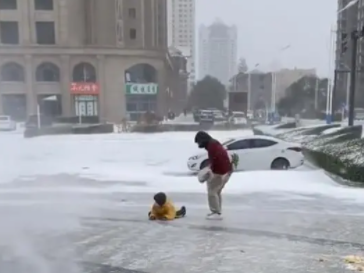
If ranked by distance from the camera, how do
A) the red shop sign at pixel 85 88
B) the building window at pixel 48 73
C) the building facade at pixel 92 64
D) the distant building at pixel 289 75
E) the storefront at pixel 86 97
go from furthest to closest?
the distant building at pixel 289 75
the storefront at pixel 86 97
the red shop sign at pixel 85 88
the building window at pixel 48 73
the building facade at pixel 92 64

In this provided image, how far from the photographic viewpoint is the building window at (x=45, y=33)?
44188 mm

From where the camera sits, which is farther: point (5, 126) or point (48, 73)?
point (48, 73)

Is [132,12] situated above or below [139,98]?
above

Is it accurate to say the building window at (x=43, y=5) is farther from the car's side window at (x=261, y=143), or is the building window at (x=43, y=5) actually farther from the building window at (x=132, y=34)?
the car's side window at (x=261, y=143)

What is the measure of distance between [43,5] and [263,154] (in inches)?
1278

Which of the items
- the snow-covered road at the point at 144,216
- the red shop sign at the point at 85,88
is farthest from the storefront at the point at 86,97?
the snow-covered road at the point at 144,216

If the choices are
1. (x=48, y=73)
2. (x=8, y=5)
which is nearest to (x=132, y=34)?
(x=48, y=73)

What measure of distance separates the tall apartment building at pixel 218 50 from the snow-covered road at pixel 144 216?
84.2 m

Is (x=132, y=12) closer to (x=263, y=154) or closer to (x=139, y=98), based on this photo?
(x=139, y=98)

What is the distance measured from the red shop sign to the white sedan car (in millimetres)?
32481

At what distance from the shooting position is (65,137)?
93.6ft

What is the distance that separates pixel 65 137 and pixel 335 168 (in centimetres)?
1903

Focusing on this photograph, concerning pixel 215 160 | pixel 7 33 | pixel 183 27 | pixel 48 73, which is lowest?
pixel 215 160

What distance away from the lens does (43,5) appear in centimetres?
4194
